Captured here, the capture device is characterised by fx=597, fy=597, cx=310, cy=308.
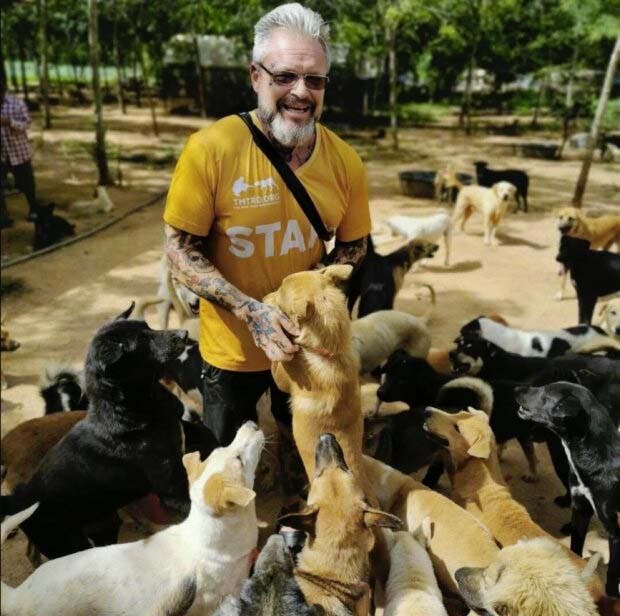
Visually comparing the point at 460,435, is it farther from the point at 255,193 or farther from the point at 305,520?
the point at 255,193

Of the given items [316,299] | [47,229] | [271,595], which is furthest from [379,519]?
[47,229]

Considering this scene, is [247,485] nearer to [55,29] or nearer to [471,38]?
[471,38]

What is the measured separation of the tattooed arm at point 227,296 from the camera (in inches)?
119

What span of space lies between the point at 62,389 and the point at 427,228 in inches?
270

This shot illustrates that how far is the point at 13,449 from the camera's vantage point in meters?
4.09

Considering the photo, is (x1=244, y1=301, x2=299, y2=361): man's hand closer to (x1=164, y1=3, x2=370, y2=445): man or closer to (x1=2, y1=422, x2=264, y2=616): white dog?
(x1=164, y1=3, x2=370, y2=445): man

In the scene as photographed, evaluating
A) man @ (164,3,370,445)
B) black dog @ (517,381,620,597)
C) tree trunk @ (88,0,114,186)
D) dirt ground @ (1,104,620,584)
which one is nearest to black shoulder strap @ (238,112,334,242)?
man @ (164,3,370,445)

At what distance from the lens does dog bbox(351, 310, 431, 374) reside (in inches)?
229

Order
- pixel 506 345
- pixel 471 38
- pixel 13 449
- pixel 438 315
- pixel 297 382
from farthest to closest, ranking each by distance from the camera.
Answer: pixel 471 38 < pixel 438 315 < pixel 506 345 < pixel 13 449 < pixel 297 382

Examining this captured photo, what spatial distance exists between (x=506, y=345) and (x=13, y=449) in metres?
4.67

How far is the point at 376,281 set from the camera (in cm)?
731

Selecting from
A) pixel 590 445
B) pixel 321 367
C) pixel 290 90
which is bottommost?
pixel 590 445

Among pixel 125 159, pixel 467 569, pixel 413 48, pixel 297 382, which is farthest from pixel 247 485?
pixel 413 48

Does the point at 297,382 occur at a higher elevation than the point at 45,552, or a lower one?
higher
